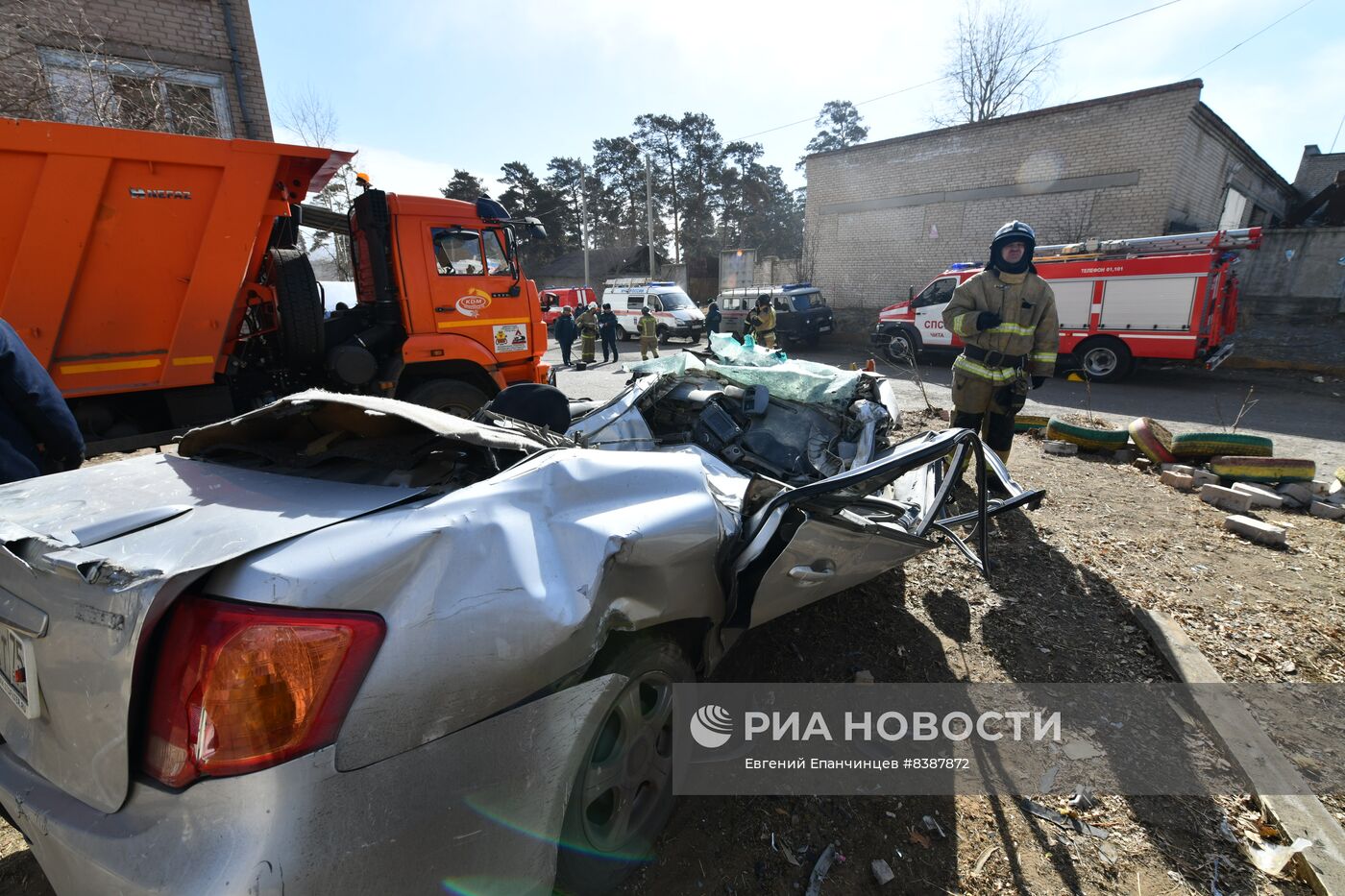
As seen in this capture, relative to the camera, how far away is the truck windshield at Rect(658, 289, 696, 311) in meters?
18.8

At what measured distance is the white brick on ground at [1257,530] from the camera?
11.9ft

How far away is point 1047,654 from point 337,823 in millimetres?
2883

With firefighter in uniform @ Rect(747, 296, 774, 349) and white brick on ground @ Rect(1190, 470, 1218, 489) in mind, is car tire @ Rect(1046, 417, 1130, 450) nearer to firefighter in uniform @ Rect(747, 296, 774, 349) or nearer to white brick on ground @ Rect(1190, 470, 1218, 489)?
white brick on ground @ Rect(1190, 470, 1218, 489)

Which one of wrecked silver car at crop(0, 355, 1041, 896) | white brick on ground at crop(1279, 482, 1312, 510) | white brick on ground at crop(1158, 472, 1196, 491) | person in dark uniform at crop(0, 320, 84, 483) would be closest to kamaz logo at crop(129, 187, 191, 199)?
person in dark uniform at crop(0, 320, 84, 483)

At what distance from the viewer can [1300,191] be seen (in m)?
24.4

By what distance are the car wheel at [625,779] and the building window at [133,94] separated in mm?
9272

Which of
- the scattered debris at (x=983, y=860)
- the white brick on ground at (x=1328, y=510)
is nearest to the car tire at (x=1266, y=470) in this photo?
the white brick on ground at (x=1328, y=510)

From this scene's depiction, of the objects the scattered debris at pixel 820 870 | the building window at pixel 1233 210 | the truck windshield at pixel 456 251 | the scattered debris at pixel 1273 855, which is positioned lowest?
the scattered debris at pixel 820 870

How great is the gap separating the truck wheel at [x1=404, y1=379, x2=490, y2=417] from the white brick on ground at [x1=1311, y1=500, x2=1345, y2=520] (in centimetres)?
659

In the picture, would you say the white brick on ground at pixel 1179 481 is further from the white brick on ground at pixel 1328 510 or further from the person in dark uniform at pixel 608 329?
the person in dark uniform at pixel 608 329

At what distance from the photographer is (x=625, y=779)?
1.69 m

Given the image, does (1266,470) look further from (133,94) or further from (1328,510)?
(133,94)

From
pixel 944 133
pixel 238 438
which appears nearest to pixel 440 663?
pixel 238 438

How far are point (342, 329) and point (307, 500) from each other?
206 inches
